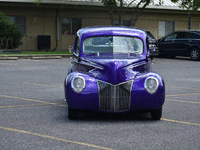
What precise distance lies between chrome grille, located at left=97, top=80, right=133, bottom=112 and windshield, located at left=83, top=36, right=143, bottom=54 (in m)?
1.26

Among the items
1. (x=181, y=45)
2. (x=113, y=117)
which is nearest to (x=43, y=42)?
(x=181, y=45)

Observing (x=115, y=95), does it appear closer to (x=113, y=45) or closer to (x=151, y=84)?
(x=151, y=84)

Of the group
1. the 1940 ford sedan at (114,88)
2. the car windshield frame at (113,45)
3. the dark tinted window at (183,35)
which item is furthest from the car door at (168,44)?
the 1940 ford sedan at (114,88)

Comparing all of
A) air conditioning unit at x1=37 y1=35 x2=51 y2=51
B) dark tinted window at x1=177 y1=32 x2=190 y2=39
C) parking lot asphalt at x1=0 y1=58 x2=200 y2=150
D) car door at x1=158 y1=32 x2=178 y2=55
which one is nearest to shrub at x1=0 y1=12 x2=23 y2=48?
air conditioning unit at x1=37 y1=35 x2=51 y2=51

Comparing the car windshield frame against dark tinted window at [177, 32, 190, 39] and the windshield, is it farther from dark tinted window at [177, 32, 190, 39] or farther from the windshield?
dark tinted window at [177, 32, 190, 39]

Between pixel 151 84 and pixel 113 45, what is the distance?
148 centimetres

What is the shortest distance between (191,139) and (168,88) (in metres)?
5.73

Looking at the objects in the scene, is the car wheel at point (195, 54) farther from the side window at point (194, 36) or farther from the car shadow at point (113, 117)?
the car shadow at point (113, 117)

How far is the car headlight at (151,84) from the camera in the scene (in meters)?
6.99

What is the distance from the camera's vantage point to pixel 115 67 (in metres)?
7.10

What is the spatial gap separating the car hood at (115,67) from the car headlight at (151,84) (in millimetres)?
267

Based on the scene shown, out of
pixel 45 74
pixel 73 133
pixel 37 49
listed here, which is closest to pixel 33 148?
pixel 73 133

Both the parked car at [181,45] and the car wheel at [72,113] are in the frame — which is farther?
the parked car at [181,45]

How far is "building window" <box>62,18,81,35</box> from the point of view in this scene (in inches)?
1257
